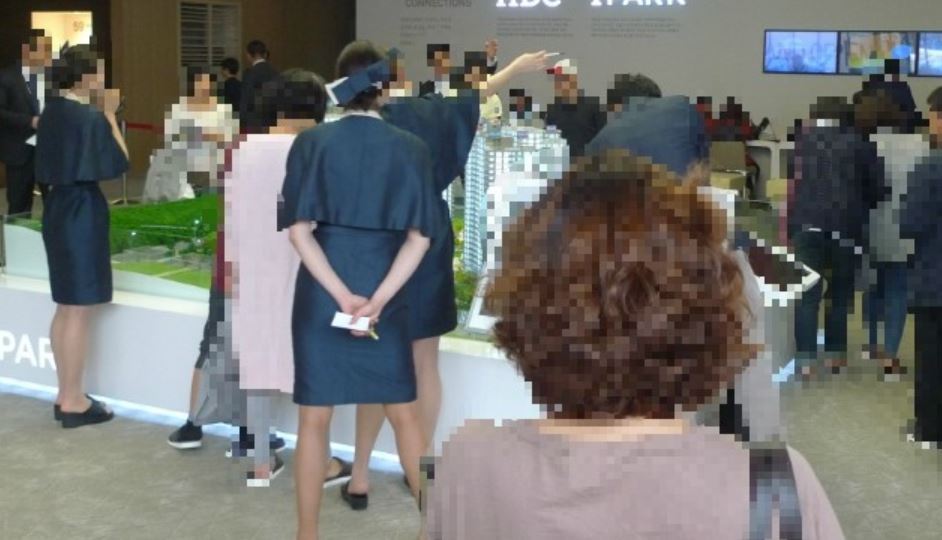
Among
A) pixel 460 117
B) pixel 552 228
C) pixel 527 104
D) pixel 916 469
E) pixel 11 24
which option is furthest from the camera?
pixel 11 24

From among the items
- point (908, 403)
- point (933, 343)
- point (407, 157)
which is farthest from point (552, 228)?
point (908, 403)

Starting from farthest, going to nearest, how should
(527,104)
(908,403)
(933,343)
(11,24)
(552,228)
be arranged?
(11,24)
(527,104)
(908,403)
(933,343)
(552,228)

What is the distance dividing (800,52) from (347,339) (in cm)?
933

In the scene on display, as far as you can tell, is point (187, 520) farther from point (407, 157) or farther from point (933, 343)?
point (933, 343)

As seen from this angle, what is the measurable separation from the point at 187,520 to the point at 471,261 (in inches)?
52.7

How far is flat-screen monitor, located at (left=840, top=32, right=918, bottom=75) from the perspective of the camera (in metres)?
10.7

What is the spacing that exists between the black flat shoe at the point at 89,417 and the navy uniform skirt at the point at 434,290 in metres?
1.63

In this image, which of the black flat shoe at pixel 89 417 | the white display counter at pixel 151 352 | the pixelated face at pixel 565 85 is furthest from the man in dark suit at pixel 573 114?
the black flat shoe at pixel 89 417

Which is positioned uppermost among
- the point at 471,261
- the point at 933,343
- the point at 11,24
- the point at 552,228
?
the point at 11,24

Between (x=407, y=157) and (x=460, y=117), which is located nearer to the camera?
(x=407, y=157)

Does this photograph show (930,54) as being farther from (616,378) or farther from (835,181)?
(616,378)

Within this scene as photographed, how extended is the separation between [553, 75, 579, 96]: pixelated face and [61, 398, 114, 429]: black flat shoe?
2.23 meters

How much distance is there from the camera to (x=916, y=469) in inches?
157

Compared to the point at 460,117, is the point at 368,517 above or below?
below
